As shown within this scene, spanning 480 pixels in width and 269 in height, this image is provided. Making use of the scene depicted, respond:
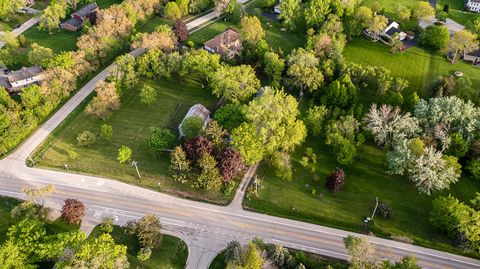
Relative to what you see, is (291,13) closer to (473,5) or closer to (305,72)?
(305,72)

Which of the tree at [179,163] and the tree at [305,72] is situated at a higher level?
the tree at [305,72]

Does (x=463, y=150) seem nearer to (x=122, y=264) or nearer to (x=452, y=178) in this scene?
(x=452, y=178)

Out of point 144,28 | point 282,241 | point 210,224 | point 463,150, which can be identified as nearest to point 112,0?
point 144,28

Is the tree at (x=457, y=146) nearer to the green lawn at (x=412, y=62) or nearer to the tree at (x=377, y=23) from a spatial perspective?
the green lawn at (x=412, y=62)

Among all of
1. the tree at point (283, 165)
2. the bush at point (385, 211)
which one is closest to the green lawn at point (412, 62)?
the bush at point (385, 211)

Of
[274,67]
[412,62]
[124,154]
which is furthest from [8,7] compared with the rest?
[412,62]

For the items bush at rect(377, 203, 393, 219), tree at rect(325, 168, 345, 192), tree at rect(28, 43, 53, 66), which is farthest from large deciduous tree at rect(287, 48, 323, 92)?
tree at rect(28, 43, 53, 66)
